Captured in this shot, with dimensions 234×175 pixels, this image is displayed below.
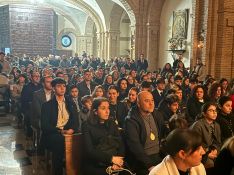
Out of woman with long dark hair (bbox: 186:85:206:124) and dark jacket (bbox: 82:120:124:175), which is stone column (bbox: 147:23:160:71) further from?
dark jacket (bbox: 82:120:124:175)

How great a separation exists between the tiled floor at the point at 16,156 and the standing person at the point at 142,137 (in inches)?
77.3

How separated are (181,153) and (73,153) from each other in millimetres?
1943

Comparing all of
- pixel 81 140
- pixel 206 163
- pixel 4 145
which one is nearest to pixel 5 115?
pixel 4 145

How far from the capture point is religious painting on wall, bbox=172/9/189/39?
50.2 ft

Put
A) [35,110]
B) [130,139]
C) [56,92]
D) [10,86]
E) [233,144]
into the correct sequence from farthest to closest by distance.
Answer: [10,86]
[35,110]
[56,92]
[130,139]
[233,144]

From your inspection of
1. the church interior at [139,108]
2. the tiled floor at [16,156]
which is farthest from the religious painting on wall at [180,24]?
the tiled floor at [16,156]

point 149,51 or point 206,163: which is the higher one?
point 149,51

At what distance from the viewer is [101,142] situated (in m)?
3.80

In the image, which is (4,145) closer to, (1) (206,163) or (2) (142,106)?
(2) (142,106)

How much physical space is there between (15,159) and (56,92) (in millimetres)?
1654

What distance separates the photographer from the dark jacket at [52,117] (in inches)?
193

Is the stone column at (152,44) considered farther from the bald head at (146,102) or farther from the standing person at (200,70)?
the bald head at (146,102)

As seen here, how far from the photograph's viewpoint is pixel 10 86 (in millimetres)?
9055

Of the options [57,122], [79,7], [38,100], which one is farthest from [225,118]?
[79,7]
